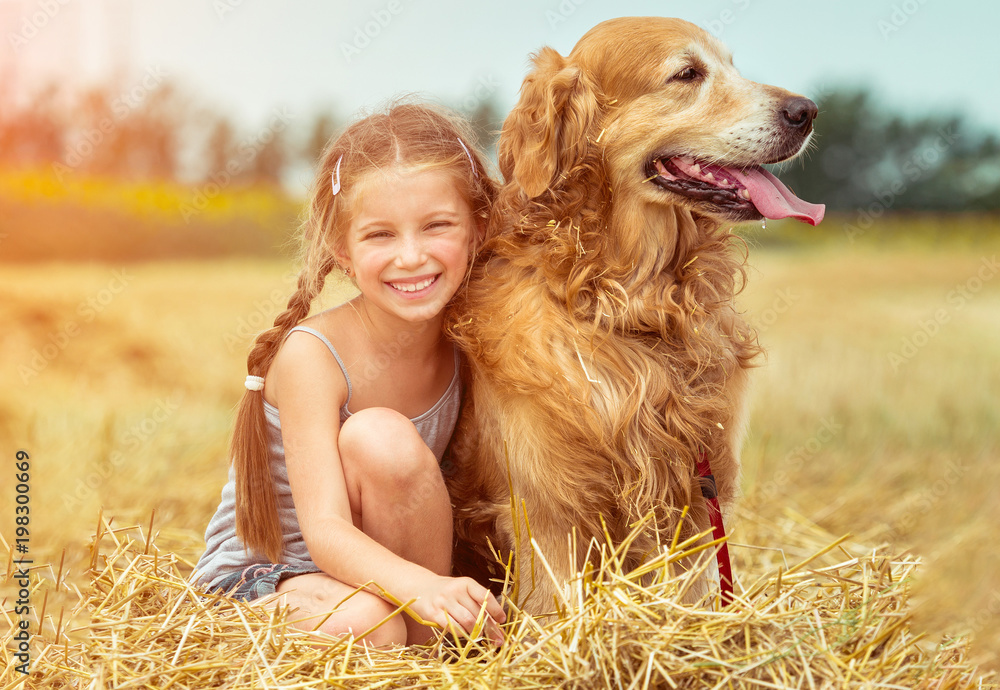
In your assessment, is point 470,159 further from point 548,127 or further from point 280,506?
point 280,506

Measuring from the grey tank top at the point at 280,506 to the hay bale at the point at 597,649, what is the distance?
0.18 metres

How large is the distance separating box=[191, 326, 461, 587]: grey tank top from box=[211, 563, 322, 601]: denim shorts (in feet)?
0.08

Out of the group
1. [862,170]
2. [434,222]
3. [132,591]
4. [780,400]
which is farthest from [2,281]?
[862,170]

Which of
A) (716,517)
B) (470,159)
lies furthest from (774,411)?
(470,159)

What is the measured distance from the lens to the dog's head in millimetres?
2209

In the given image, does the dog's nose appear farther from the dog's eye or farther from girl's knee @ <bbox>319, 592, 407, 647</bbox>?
girl's knee @ <bbox>319, 592, 407, 647</bbox>

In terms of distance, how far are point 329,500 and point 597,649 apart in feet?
2.53

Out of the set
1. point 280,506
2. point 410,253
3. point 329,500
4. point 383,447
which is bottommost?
point 280,506

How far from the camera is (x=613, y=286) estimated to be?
87.2 inches

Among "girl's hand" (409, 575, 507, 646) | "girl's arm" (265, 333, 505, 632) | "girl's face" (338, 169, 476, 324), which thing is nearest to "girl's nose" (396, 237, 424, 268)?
"girl's face" (338, 169, 476, 324)

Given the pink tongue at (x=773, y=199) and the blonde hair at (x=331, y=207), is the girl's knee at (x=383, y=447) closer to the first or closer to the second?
the blonde hair at (x=331, y=207)

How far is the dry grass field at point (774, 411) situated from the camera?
3570 millimetres

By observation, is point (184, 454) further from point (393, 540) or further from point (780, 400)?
point (780, 400)

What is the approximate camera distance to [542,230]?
2211 mm
